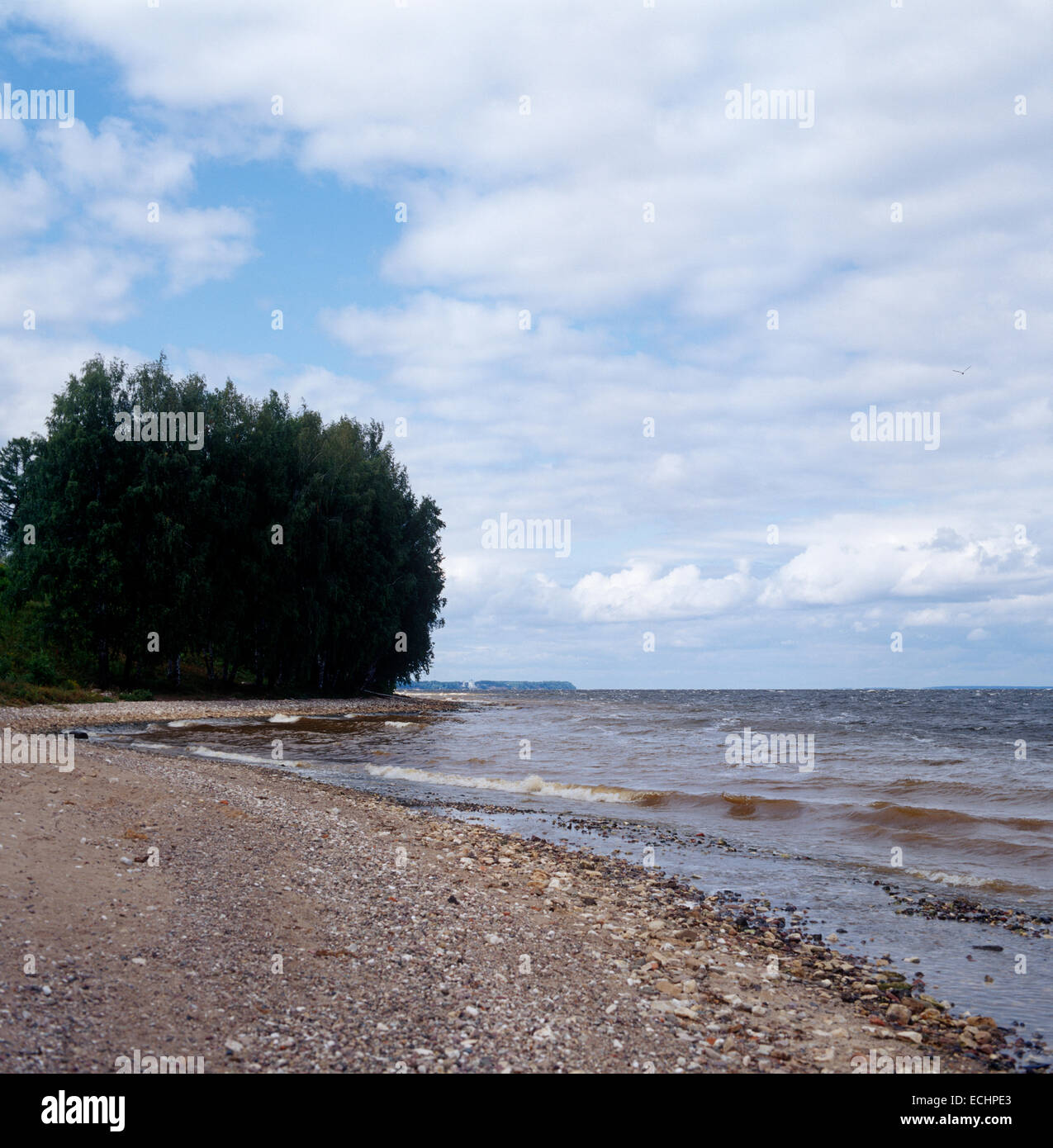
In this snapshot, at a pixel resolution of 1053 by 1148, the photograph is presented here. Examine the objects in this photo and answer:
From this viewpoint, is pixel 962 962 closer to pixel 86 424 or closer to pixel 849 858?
pixel 849 858

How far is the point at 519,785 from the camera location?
21859 millimetres

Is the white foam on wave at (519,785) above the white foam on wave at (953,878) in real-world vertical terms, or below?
below

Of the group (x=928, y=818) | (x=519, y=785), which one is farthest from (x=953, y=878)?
(x=519, y=785)

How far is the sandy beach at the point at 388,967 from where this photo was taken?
535 cm

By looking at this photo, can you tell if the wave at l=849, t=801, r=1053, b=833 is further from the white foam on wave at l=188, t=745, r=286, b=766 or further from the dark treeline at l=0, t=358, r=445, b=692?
the dark treeline at l=0, t=358, r=445, b=692

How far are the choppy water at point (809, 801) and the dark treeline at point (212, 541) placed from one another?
11.6 m

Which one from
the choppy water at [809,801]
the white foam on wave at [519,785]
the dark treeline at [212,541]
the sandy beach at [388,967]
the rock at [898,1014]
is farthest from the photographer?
the dark treeline at [212,541]

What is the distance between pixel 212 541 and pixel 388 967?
44.8 metres

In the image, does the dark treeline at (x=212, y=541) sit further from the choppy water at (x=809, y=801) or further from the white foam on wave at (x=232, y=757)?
the white foam on wave at (x=232, y=757)

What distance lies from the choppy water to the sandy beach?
142 centimetres

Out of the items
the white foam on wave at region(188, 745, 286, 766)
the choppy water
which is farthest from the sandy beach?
the white foam on wave at region(188, 745, 286, 766)

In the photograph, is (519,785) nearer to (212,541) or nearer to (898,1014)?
(898,1014)

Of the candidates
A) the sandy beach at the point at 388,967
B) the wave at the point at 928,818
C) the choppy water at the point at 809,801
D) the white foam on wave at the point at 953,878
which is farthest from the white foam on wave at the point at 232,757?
the white foam on wave at the point at 953,878
